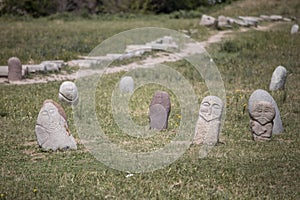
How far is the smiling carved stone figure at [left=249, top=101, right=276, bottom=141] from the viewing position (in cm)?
1133

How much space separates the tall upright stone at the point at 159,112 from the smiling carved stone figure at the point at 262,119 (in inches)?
73.7

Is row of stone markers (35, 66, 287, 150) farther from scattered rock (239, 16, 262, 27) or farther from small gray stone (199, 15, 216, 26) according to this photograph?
scattered rock (239, 16, 262, 27)

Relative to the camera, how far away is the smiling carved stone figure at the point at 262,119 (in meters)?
11.3

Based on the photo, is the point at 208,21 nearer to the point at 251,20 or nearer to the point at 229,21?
the point at 229,21

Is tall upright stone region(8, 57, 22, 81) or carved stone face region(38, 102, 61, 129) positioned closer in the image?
carved stone face region(38, 102, 61, 129)

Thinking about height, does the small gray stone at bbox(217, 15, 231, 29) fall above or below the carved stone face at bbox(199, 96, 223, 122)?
above

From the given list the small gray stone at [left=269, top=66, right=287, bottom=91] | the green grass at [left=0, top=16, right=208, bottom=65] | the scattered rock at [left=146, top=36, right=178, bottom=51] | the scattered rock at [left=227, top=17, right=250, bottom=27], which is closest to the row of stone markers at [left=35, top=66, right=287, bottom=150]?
the small gray stone at [left=269, top=66, right=287, bottom=91]

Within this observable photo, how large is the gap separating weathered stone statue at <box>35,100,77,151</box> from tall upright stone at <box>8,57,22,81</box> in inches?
312

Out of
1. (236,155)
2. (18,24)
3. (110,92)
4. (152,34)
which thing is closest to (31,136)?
(236,155)

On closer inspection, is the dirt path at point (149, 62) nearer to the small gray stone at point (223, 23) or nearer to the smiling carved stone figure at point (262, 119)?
the small gray stone at point (223, 23)

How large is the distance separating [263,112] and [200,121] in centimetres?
124

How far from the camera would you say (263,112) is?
11359 millimetres

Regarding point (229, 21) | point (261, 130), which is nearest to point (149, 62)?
point (261, 130)

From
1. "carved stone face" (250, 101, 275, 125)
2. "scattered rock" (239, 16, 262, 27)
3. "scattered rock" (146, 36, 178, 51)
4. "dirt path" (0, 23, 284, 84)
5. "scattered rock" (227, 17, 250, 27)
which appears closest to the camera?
"carved stone face" (250, 101, 275, 125)
